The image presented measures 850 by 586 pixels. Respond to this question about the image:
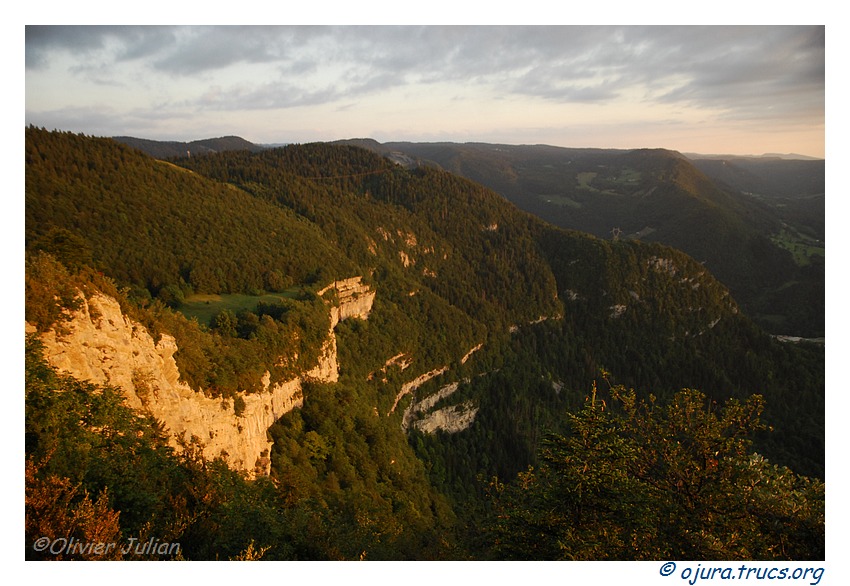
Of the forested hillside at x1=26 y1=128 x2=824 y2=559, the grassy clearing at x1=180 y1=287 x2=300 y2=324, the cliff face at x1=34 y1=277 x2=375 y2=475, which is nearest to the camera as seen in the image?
the forested hillside at x1=26 y1=128 x2=824 y2=559

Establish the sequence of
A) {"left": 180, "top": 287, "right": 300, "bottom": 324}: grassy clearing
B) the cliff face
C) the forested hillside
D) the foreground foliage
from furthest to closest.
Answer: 1. {"left": 180, "top": 287, "right": 300, "bottom": 324}: grassy clearing
2. the cliff face
3. the forested hillside
4. the foreground foliage

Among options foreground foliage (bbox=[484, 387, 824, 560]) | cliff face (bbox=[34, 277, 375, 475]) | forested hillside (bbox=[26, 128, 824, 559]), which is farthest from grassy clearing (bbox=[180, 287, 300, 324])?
foreground foliage (bbox=[484, 387, 824, 560])

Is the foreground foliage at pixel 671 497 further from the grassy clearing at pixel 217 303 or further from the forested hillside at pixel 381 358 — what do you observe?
the grassy clearing at pixel 217 303

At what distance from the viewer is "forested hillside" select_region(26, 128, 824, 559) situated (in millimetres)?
11992

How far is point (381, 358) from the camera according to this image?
197ft

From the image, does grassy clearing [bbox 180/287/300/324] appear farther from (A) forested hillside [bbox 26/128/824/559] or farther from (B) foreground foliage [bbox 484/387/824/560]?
(B) foreground foliage [bbox 484/387/824/560]

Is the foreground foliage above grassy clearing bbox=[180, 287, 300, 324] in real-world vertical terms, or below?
below

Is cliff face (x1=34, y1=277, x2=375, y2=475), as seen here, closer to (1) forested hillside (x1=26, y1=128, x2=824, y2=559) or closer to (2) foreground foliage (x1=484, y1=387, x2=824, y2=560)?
(1) forested hillside (x1=26, y1=128, x2=824, y2=559)

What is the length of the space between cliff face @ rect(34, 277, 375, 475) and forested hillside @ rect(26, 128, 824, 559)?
0.67 meters

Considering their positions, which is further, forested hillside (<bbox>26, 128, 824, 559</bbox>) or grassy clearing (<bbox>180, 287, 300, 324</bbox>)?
grassy clearing (<bbox>180, 287, 300, 324</bbox>)

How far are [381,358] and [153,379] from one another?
44.1m

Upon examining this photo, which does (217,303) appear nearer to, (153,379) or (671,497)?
(153,379)

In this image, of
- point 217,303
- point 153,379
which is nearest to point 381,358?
point 217,303

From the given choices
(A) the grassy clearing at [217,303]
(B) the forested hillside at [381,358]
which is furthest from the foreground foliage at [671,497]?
(A) the grassy clearing at [217,303]
